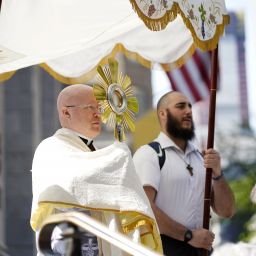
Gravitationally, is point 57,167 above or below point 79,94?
below

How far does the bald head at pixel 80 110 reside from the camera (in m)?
6.82

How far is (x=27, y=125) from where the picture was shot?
2666cm

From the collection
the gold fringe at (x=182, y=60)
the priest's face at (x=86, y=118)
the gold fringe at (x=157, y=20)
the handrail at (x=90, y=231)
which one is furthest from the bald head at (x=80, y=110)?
the gold fringe at (x=182, y=60)

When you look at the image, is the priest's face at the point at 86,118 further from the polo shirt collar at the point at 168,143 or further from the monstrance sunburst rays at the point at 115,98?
the polo shirt collar at the point at 168,143

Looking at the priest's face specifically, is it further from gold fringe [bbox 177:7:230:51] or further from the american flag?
the american flag

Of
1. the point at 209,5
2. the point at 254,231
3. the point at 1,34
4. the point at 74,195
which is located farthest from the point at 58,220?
the point at 254,231

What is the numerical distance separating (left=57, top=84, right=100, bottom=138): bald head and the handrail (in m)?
1.59

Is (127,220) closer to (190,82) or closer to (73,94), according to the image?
(73,94)

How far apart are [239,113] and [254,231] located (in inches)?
1038

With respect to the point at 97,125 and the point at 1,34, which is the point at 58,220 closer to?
the point at 97,125

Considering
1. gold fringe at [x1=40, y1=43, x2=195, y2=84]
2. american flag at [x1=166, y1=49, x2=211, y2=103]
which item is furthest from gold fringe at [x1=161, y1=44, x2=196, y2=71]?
american flag at [x1=166, y1=49, x2=211, y2=103]

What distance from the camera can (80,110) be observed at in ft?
22.4

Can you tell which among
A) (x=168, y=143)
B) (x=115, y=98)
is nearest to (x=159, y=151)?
(x=168, y=143)

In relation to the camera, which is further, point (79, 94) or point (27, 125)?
point (27, 125)
